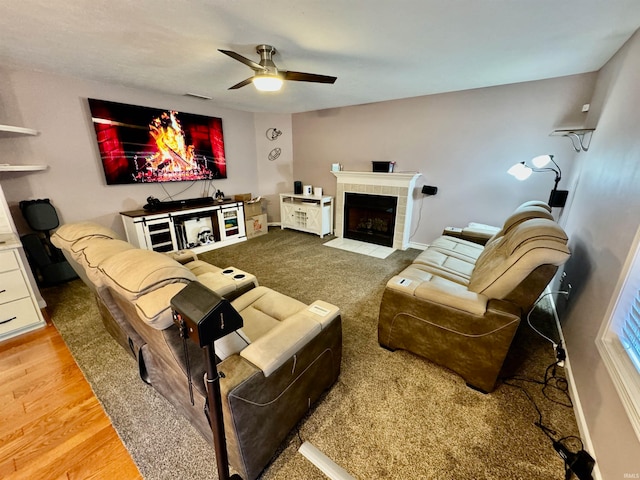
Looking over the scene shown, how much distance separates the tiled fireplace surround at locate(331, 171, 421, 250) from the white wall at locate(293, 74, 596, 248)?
17 centimetres

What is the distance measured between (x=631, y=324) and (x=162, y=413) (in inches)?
95.8

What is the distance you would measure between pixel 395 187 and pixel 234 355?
3511 millimetres

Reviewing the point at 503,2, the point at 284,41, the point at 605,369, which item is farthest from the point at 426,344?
the point at 284,41

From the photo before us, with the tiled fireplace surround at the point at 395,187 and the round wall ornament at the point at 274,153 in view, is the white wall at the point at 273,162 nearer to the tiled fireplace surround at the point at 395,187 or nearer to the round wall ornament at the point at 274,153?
the round wall ornament at the point at 274,153

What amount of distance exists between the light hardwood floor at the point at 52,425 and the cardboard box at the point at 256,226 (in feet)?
9.74

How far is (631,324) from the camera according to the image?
3.64 feet

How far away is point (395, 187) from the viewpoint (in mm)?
3893

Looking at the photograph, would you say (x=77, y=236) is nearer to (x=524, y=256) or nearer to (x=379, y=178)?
(x=524, y=256)

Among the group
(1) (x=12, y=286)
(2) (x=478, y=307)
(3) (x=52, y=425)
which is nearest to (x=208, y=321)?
(2) (x=478, y=307)

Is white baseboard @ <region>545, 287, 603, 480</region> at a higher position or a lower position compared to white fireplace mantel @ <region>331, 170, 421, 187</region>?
lower

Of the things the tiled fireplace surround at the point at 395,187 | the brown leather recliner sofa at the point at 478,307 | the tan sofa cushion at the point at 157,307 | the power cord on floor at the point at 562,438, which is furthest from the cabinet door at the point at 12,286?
the tiled fireplace surround at the point at 395,187

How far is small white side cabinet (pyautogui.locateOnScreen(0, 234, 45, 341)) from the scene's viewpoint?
193 centimetres

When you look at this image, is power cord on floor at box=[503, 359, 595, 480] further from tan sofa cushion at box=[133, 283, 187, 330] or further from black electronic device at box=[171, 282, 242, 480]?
tan sofa cushion at box=[133, 283, 187, 330]

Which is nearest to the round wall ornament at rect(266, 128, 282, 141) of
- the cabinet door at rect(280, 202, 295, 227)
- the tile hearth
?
the cabinet door at rect(280, 202, 295, 227)
